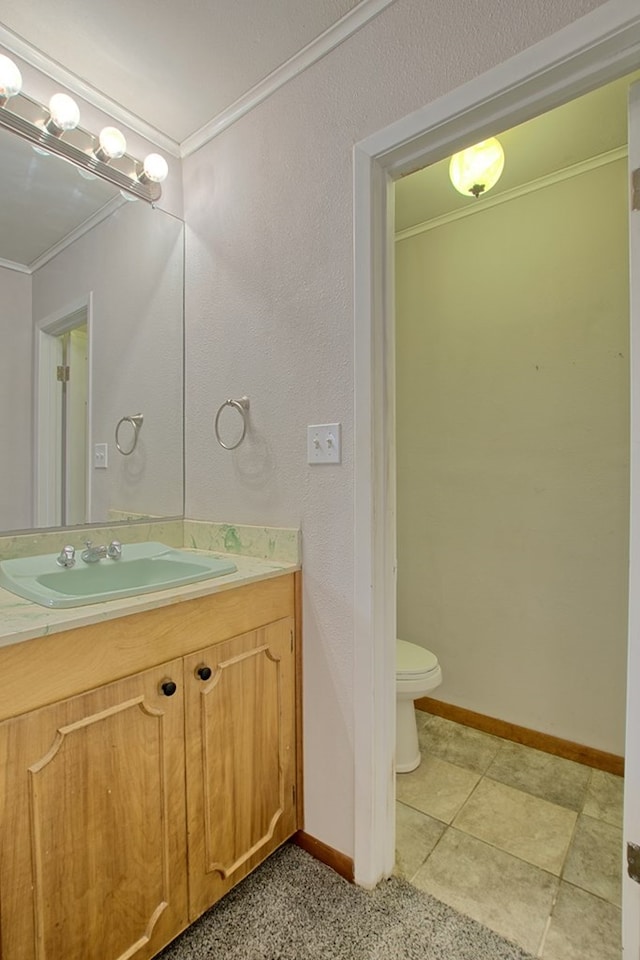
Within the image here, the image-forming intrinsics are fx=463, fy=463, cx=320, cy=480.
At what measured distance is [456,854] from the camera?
54.4 inches

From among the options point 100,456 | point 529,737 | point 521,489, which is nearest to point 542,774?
point 529,737

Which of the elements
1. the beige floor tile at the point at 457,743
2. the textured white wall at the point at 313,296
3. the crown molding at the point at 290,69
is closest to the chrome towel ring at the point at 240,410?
the textured white wall at the point at 313,296

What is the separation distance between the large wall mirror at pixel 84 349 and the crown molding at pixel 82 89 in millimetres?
232

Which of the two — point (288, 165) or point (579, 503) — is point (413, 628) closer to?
point (579, 503)

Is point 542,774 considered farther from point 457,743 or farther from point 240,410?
point 240,410

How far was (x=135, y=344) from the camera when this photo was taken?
1688 mm

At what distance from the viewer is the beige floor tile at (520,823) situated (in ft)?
4.55

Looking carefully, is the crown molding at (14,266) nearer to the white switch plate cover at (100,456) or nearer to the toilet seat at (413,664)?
the white switch plate cover at (100,456)

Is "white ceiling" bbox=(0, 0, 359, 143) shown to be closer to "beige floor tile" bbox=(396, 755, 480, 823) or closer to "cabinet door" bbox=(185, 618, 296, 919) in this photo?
"cabinet door" bbox=(185, 618, 296, 919)

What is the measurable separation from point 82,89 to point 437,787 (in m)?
2.64

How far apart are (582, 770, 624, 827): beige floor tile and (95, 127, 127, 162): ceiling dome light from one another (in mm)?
2659

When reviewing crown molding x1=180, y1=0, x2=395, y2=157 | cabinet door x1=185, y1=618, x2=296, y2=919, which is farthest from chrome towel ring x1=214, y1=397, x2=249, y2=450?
crown molding x1=180, y1=0, x2=395, y2=157

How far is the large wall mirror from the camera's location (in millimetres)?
1374

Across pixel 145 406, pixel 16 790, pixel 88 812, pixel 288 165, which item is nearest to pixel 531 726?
pixel 88 812
